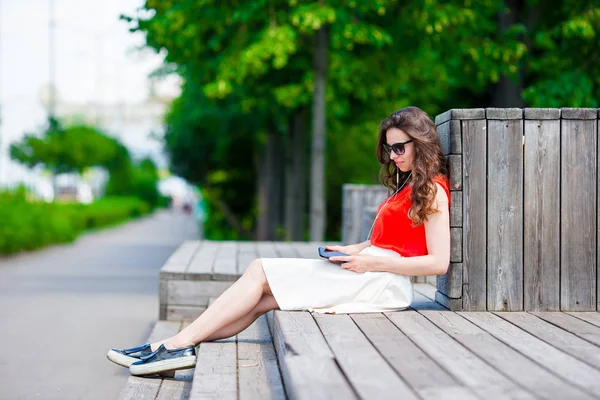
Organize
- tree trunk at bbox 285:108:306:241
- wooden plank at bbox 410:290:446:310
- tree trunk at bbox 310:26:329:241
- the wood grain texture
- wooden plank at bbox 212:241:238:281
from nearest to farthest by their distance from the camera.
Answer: the wood grain texture, wooden plank at bbox 410:290:446:310, wooden plank at bbox 212:241:238:281, tree trunk at bbox 310:26:329:241, tree trunk at bbox 285:108:306:241

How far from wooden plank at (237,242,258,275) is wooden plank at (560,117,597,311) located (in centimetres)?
297

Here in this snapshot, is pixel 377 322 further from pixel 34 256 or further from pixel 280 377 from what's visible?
pixel 34 256

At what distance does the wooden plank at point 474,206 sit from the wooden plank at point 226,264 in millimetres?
2668

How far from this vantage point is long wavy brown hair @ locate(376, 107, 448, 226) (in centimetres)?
465

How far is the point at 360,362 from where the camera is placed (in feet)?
12.0

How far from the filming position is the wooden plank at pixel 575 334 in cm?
384

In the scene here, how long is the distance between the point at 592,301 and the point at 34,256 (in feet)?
46.4

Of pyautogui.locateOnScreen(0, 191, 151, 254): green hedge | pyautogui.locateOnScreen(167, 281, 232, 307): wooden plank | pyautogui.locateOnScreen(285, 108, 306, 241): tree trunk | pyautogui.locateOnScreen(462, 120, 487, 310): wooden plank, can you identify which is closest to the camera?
pyautogui.locateOnScreen(462, 120, 487, 310): wooden plank

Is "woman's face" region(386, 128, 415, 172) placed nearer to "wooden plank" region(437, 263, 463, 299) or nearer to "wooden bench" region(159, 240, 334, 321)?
"wooden plank" region(437, 263, 463, 299)

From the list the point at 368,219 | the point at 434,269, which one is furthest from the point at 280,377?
the point at 368,219

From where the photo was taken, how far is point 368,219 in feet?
29.6

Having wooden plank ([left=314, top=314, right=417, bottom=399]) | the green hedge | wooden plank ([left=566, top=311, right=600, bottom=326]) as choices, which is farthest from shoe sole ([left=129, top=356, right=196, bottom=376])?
the green hedge

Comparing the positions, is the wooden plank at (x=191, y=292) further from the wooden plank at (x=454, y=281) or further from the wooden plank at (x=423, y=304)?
the wooden plank at (x=454, y=281)

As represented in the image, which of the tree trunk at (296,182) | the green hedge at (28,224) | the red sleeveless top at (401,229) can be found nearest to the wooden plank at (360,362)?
the red sleeveless top at (401,229)
